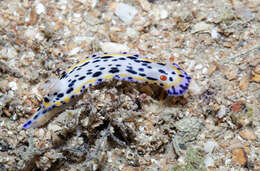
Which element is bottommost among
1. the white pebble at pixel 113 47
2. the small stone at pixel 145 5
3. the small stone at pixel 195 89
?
the small stone at pixel 195 89

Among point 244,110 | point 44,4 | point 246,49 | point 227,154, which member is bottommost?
point 227,154

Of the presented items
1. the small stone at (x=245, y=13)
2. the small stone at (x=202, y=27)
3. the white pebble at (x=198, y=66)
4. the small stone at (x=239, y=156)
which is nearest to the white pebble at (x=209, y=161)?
the small stone at (x=239, y=156)

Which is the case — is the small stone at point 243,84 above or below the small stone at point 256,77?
below

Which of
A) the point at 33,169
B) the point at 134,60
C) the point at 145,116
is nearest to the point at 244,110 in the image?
the point at 145,116

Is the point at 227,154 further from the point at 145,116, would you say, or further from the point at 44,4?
the point at 44,4

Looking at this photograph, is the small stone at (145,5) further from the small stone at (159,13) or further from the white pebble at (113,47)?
the white pebble at (113,47)

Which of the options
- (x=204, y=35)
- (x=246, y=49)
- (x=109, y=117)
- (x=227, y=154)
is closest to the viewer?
(x=227, y=154)

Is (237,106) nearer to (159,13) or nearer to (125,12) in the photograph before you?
(159,13)

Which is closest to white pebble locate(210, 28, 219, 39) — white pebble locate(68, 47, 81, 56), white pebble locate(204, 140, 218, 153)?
white pebble locate(204, 140, 218, 153)
